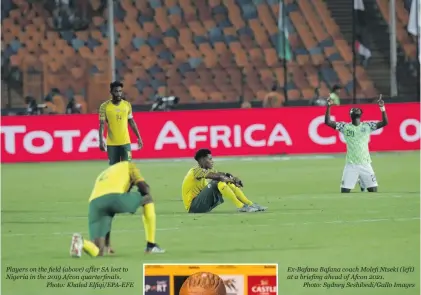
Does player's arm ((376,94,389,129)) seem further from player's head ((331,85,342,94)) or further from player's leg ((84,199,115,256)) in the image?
player's head ((331,85,342,94))

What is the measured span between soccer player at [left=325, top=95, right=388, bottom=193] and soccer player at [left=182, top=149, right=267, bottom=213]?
2.39 m

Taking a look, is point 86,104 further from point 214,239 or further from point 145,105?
point 214,239

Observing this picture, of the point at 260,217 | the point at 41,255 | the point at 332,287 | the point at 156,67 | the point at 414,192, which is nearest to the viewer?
the point at 332,287

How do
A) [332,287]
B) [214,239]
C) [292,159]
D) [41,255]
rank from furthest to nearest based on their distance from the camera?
1. [292,159]
2. [214,239]
3. [41,255]
4. [332,287]

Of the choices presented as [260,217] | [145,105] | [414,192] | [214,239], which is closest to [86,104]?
[145,105]

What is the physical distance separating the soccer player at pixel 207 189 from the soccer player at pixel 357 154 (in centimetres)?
239

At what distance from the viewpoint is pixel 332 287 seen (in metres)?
11.1

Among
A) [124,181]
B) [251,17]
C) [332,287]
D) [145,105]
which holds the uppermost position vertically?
[251,17]

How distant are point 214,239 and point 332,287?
2.96 metres

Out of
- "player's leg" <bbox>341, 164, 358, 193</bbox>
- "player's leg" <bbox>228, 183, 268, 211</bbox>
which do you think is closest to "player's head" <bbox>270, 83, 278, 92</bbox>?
"player's leg" <bbox>341, 164, 358, 193</bbox>

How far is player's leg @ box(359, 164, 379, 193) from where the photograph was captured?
18219mm

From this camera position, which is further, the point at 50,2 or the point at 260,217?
the point at 50,2

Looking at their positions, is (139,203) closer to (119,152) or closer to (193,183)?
(193,183)

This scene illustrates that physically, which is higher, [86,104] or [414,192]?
[86,104]
